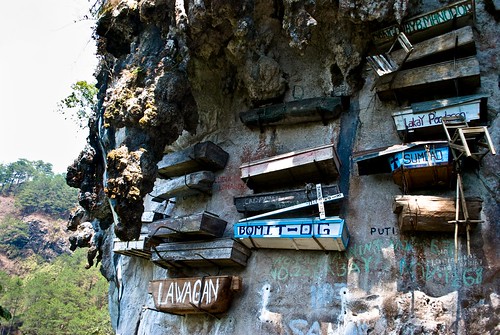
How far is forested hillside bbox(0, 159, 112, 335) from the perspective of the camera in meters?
31.5

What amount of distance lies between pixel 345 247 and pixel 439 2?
417 cm

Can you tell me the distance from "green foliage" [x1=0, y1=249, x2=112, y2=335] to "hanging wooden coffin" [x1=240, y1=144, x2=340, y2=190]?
22.4m

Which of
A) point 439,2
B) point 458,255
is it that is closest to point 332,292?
point 458,255

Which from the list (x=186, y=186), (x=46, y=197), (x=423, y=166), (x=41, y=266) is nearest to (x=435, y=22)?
(x=423, y=166)

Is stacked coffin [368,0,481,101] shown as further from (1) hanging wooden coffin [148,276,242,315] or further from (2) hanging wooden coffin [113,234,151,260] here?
(2) hanging wooden coffin [113,234,151,260]

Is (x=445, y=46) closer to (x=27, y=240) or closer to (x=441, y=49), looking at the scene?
(x=441, y=49)

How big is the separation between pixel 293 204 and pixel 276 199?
0.97ft

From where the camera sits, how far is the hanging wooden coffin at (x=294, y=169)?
582cm

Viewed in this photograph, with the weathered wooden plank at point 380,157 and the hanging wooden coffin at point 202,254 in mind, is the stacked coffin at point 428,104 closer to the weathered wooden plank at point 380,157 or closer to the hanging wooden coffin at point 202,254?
the weathered wooden plank at point 380,157

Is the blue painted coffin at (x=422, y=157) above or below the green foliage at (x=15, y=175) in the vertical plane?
below

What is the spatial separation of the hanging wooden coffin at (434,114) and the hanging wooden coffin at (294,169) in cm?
103

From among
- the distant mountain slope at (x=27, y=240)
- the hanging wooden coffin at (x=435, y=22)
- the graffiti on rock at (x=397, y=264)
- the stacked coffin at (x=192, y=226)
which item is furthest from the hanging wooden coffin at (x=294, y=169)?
the distant mountain slope at (x=27, y=240)

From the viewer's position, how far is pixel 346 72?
648 centimetres

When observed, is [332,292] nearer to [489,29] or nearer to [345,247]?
[345,247]
